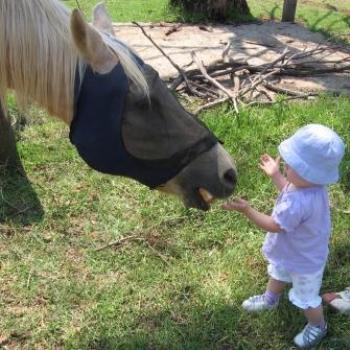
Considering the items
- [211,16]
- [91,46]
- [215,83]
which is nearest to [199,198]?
[91,46]

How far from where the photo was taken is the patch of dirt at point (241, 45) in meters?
5.15

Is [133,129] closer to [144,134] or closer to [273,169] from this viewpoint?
[144,134]

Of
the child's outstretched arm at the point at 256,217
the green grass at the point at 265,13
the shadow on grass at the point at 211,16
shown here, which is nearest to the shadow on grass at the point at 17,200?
the child's outstretched arm at the point at 256,217

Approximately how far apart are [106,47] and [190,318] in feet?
4.44

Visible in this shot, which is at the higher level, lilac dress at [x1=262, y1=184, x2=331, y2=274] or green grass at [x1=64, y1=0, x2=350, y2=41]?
lilac dress at [x1=262, y1=184, x2=331, y2=274]

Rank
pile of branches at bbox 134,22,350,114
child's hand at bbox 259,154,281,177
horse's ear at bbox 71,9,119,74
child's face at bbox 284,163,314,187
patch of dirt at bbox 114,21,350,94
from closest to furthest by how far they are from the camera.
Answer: horse's ear at bbox 71,9,119,74 → child's face at bbox 284,163,314,187 → child's hand at bbox 259,154,281,177 → pile of branches at bbox 134,22,350,114 → patch of dirt at bbox 114,21,350,94

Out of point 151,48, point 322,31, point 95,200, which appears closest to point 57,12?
point 95,200

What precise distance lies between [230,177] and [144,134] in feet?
1.15

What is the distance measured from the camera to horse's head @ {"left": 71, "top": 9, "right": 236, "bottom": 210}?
5.99 feet

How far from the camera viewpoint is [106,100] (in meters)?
1.85

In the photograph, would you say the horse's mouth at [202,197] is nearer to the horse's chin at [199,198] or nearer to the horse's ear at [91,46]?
the horse's chin at [199,198]

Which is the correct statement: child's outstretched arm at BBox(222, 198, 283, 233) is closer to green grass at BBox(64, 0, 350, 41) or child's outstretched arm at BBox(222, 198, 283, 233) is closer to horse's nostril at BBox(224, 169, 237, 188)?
horse's nostril at BBox(224, 169, 237, 188)

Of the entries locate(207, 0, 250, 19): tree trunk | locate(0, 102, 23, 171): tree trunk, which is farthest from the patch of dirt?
locate(0, 102, 23, 171): tree trunk

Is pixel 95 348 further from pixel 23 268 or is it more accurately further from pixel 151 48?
pixel 151 48
